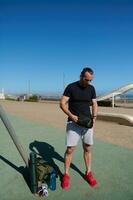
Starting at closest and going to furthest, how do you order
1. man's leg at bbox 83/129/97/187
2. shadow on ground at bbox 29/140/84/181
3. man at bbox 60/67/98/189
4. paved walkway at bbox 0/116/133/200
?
1. paved walkway at bbox 0/116/133/200
2. man at bbox 60/67/98/189
3. man's leg at bbox 83/129/97/187
4. shadow on ground at bbox 29/140/84/181

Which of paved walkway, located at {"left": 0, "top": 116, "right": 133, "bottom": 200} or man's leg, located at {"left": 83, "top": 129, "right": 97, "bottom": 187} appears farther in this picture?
man's leg, located at {"left": 83, "top": 129, "right": 97, "bottom": 187}

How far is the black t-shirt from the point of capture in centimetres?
439

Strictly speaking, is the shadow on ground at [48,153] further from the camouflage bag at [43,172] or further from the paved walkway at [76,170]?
the camouflage bag at [43,172]

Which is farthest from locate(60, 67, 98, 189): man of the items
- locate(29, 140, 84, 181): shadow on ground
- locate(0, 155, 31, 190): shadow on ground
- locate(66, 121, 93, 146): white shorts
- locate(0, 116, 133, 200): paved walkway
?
locate(29, 140, 84, 181): shadow on ground

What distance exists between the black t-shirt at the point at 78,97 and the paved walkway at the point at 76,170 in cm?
117

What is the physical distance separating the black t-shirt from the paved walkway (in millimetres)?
1169

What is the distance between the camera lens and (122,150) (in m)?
6.55

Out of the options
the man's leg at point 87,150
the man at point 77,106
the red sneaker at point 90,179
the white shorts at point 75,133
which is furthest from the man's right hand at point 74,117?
the red sneaker at point 90,179

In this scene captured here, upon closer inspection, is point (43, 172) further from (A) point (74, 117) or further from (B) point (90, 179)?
(A) point (74, 117)

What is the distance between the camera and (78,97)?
14.4ft

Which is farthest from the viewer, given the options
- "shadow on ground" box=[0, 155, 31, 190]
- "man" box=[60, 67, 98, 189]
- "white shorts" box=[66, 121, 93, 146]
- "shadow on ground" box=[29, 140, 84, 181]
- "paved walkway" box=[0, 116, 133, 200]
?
"shadow on ground" box=[29, 140, 84, 181]

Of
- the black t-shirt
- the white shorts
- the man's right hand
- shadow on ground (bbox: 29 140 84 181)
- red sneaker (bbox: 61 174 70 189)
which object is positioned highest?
the black t-shirt

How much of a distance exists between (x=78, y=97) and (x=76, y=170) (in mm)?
1564

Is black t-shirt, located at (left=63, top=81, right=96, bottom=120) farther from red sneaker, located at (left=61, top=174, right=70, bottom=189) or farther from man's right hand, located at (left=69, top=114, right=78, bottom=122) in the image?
red sneaker, located at (left=61, top=174, right=70, bottom=189)
